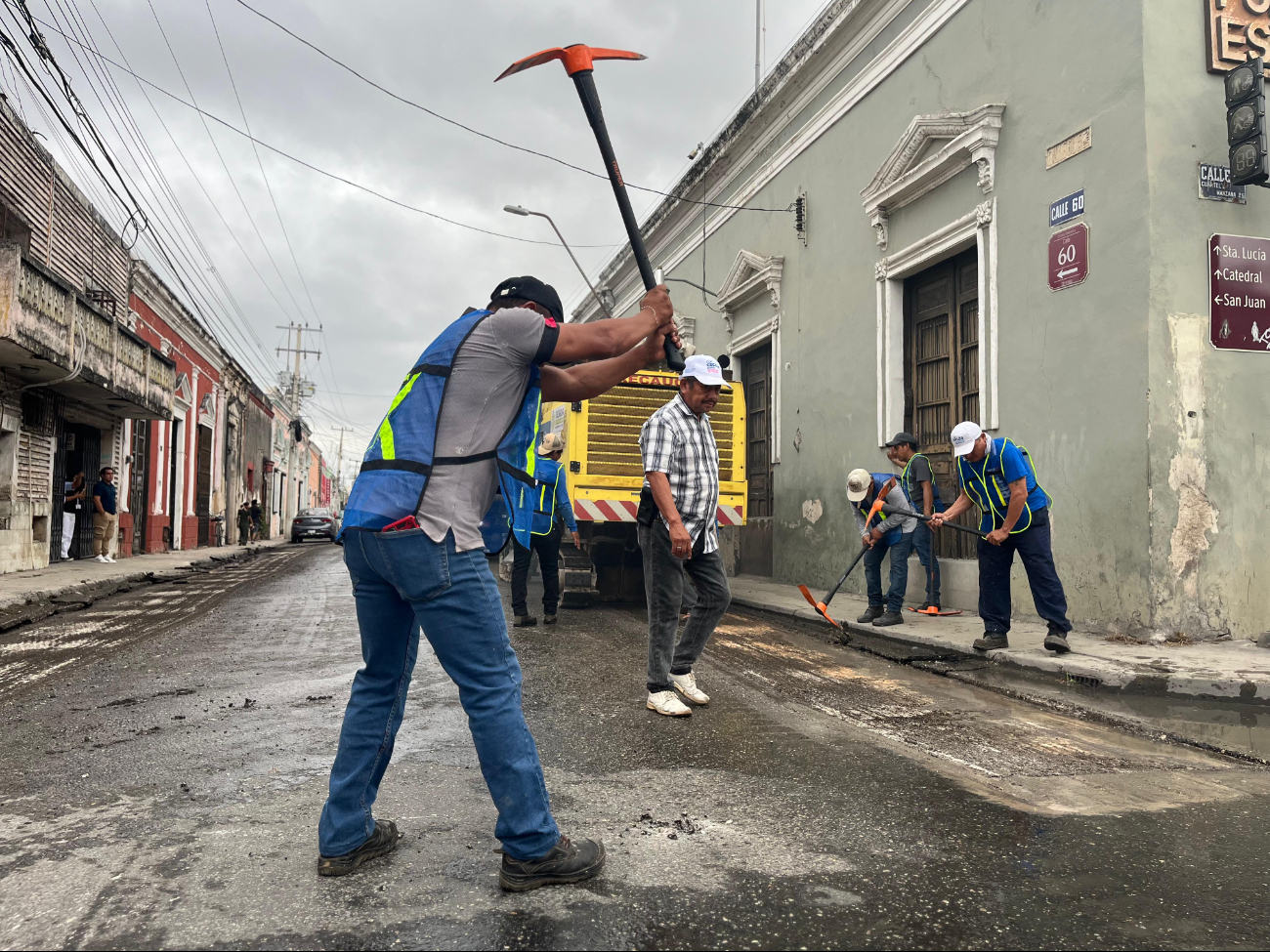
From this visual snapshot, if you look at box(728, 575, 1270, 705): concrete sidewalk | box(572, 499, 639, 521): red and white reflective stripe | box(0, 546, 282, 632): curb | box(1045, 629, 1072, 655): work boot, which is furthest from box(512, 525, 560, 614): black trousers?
box(0, 546, 282, 632): curb

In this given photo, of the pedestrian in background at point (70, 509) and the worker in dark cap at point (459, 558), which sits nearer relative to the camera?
the worker in dark cap at point (459, 558)

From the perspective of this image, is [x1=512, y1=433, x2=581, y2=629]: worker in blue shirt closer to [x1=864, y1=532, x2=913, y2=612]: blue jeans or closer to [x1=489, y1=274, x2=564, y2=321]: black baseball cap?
[x1=864, y1=532, x2=913, y2=612]: blue jeans

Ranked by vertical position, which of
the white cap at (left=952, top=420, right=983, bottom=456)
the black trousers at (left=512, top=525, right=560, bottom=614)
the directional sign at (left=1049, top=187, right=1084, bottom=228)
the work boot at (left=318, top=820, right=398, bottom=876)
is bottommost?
the work boot at (left=318, top=820, right=398, bottom=876)

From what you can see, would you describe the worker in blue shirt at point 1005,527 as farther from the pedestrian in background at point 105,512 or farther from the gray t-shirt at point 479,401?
the pedestrian in background at point 105,512

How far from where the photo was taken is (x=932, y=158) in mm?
10094

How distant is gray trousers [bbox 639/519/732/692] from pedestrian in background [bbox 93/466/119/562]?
16645mm

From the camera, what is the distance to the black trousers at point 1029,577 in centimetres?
679

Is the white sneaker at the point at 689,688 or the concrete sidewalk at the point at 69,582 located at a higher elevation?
the white sneaker at the point at 689,688

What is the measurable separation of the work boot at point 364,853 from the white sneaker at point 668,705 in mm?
2063

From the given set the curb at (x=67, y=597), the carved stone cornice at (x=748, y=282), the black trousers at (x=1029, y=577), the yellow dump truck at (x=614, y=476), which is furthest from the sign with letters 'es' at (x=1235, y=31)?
the curb at (x=67, y=597)

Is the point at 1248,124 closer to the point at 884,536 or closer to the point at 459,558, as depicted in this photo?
the point at 884,536

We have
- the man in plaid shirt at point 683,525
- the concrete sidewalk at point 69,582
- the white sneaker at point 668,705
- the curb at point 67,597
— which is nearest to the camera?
the white sneaker at point 668,705

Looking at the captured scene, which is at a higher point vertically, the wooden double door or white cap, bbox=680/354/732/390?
the wooden double door

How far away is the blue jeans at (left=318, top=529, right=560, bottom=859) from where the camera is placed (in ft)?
8.18
